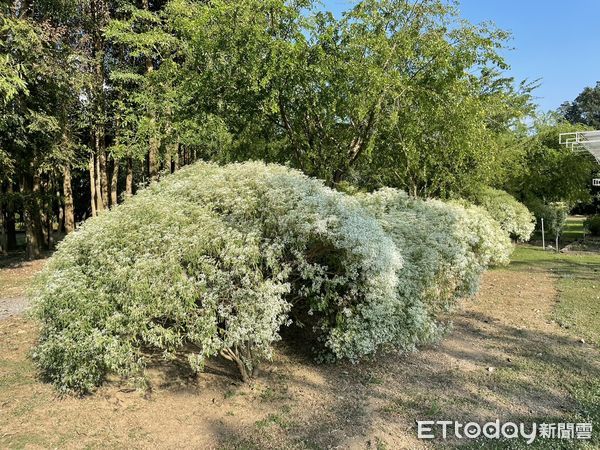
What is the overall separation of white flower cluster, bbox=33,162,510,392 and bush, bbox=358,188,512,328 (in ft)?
0.16

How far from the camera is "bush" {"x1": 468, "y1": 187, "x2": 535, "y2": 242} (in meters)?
13.8

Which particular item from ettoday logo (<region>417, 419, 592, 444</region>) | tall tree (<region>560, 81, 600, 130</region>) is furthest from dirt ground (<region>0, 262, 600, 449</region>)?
tall tree (<region>560, 81, 600, 130</region>)

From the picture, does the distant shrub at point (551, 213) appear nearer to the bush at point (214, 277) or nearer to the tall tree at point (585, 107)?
the bush at point (214, 277)

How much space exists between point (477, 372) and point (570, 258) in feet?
42.7

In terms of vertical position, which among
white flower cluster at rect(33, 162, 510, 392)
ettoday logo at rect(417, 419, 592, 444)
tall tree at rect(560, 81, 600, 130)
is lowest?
ettoday logo at rect(417, 419, 592, 444)

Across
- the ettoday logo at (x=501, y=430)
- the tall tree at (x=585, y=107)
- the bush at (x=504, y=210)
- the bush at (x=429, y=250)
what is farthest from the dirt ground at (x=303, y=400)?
the tall tree at (x=585, y=107)

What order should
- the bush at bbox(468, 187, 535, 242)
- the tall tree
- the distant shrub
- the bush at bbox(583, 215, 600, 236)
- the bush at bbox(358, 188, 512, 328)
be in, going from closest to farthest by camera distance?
the bush at bbox(358, 188, 512, 328), the bush at bbox(468, 187, 535, 242), the distant shrub, the bush at bbox(583, 215, 600, 236), the tall tree

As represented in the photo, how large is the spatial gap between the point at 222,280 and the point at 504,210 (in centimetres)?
1318

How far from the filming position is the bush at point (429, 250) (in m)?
4.75

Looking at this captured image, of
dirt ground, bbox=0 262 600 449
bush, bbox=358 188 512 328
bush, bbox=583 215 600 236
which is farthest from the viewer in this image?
bush, bbox=583 215 600 236

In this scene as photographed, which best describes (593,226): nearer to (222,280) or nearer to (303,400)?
(303,400)

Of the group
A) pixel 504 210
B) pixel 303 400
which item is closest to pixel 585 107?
pixel 504 210

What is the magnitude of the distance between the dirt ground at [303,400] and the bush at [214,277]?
31cm

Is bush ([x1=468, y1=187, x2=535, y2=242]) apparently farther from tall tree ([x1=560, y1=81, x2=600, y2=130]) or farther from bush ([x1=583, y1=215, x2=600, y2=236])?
tall tree ([x1=560, y1=81, x2=600, y2=130])
